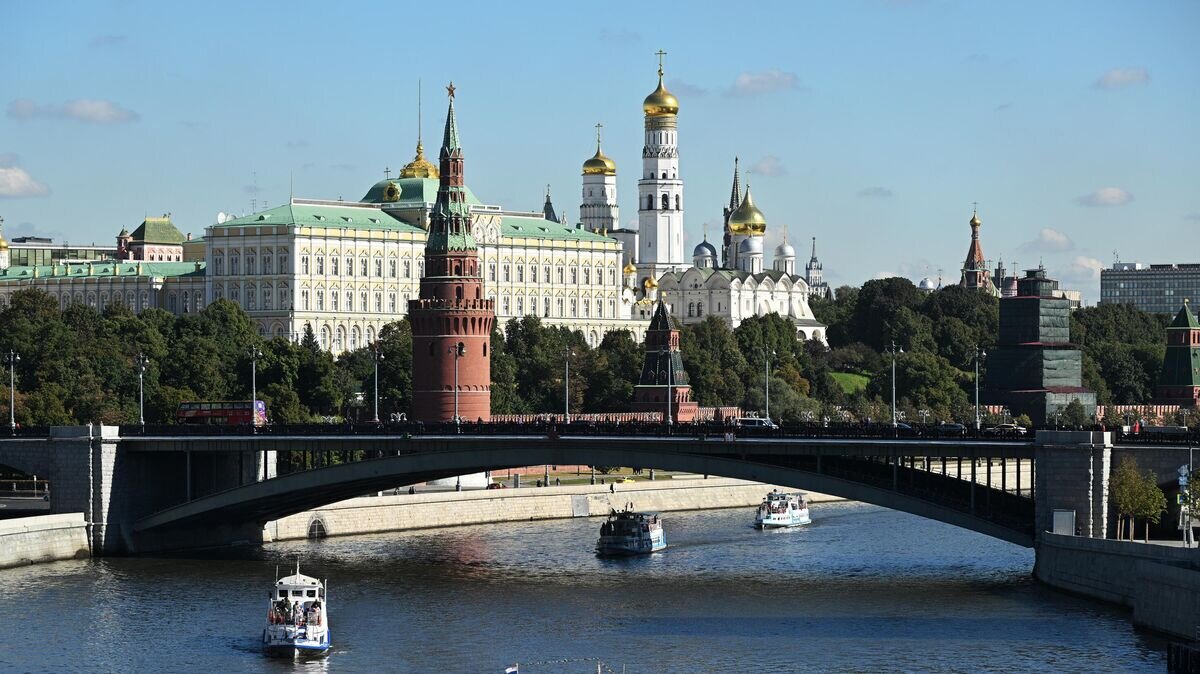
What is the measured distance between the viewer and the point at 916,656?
77.9 m

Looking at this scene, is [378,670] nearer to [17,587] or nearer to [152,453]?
[17,587]

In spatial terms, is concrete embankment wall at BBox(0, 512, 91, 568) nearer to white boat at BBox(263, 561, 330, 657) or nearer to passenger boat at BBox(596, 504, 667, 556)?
passenger boat at BBox(596, 504, 667, 556)

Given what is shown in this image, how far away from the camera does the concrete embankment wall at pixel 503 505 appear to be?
115m

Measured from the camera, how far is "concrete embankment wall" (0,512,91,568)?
9919 centimetres

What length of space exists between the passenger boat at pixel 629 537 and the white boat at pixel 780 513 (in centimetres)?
1203

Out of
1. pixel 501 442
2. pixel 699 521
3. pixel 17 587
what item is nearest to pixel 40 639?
pixel 17 587

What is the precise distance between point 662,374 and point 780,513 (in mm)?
50168

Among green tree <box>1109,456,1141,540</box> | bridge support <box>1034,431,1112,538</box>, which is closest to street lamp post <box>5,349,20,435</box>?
bridge support <box>1034,431,1112,538</box>

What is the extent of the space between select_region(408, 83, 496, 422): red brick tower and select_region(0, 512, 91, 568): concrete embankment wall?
42.2 meters

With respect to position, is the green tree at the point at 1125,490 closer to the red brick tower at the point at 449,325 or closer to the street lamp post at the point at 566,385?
the red brick tower at the point at 449,325

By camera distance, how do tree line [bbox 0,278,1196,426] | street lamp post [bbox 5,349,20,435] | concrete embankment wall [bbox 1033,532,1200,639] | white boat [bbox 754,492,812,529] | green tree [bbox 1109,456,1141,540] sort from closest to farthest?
concrete embankment wall [bbox 1033,532,1200,639] < green tree [bbox 1109,456,1141,540] < street lamp post [bbox 5,349,20,435] < white boat [bbox 754,492,812,529] < tree line [bbox 0,278,1196,426]

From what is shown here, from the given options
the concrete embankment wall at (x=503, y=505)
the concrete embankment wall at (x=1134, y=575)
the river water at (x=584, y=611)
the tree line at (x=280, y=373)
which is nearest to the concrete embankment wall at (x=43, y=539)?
the river water at (x=584, y=611)

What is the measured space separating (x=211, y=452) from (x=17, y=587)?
16835mm

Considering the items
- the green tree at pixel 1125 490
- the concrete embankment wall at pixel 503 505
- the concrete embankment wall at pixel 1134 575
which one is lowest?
A: the concrete embankment wall at pixel 1134 575
